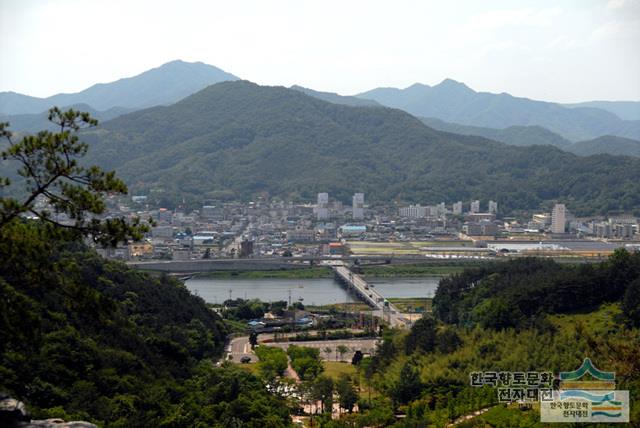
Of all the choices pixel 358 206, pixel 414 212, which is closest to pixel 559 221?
pixel 414 212

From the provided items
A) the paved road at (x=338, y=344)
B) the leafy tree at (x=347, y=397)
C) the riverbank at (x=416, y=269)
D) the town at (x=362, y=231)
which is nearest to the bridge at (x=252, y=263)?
the town at (x=362, y=231)

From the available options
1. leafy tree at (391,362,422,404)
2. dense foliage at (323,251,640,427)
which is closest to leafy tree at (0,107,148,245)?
dense foliage at (323,251,640,427)

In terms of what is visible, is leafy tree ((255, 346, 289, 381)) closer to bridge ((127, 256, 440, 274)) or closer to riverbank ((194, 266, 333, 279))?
riverbank ((194, 266, 333, 279))

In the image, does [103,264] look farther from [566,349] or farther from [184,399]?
[566,349]

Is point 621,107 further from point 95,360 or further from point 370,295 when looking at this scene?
point 95,360

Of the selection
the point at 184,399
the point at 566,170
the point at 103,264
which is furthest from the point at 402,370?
the point at 566,170

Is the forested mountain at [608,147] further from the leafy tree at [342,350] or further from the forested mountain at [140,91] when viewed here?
the leafy tree at [342,350]

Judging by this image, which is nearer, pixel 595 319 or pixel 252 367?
pixel 595 319
